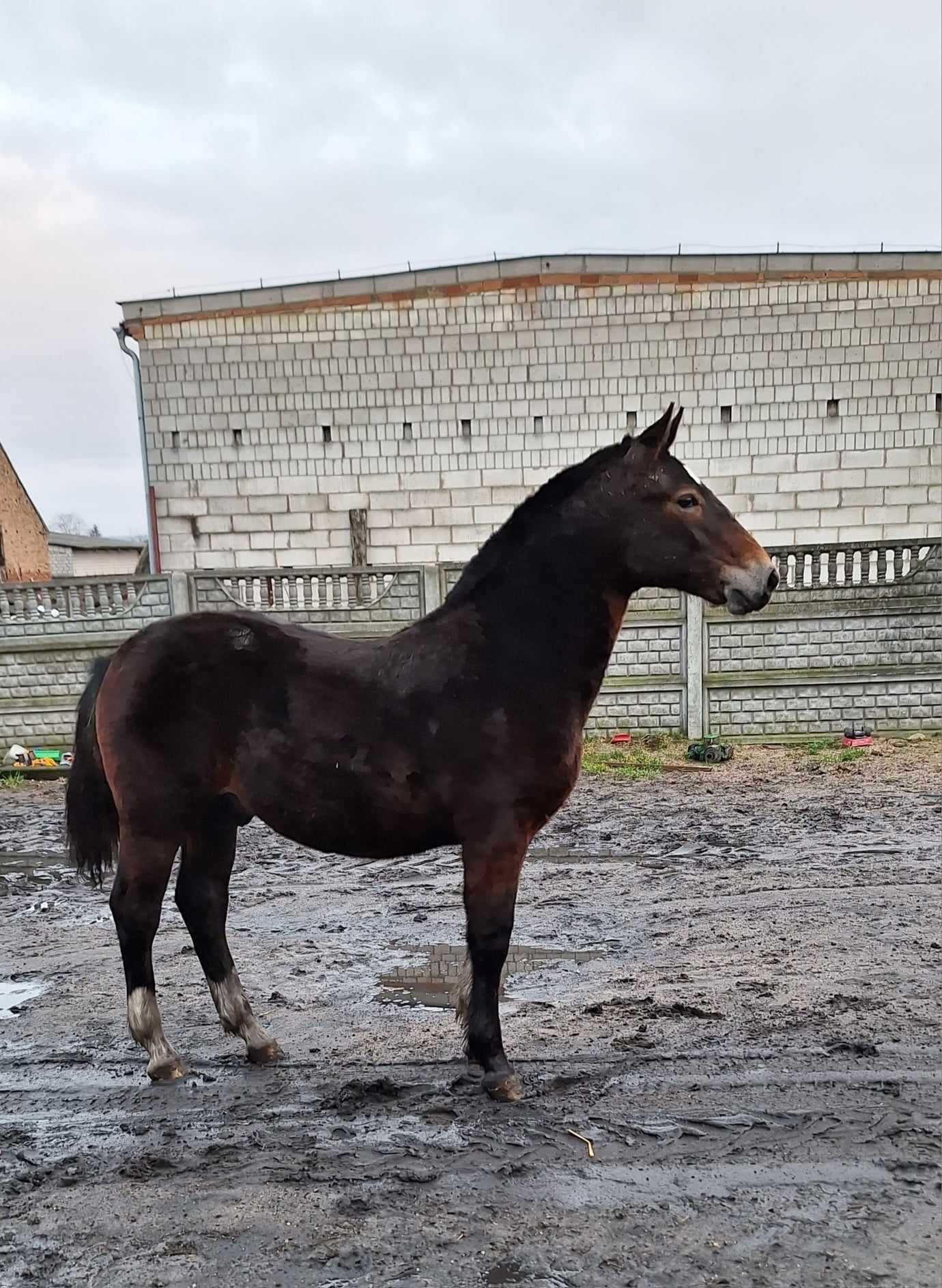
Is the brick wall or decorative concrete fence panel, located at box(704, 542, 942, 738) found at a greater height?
the brick wall

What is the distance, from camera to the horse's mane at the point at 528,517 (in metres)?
3.21

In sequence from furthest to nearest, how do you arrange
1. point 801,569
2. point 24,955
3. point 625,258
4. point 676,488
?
point 625,258 → point 801,569 → point 24,955 → point 676,488

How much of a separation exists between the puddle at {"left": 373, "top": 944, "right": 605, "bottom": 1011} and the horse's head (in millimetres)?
2035

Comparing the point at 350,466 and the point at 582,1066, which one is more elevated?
the point at 350,466

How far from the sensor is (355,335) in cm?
1405

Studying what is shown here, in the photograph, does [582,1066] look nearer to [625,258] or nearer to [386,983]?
[386,983]

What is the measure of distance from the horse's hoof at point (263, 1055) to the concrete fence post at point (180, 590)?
714 cm

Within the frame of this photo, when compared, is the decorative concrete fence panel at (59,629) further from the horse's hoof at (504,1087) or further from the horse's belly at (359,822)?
the horse's hoof at (504,1087)

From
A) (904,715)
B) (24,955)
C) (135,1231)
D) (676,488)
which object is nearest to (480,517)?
(904,715)

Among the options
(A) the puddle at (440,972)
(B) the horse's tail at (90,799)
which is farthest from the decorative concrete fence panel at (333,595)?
(B) the horse's tail at (90,799)

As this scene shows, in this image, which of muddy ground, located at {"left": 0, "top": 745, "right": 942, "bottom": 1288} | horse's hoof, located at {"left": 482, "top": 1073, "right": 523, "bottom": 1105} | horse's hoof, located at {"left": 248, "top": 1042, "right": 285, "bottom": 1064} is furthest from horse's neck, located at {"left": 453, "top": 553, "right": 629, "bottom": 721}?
horse's hoof, located at {"left": 248, "top": 1042, "right": 285, "bottom": 1064}

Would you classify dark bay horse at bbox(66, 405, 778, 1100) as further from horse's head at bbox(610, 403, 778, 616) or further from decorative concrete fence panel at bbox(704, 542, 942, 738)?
decorative concrete fence panel at bbox(704, 542, 942, 738)

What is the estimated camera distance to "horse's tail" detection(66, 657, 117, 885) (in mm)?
3592

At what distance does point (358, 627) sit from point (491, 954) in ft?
23.3
